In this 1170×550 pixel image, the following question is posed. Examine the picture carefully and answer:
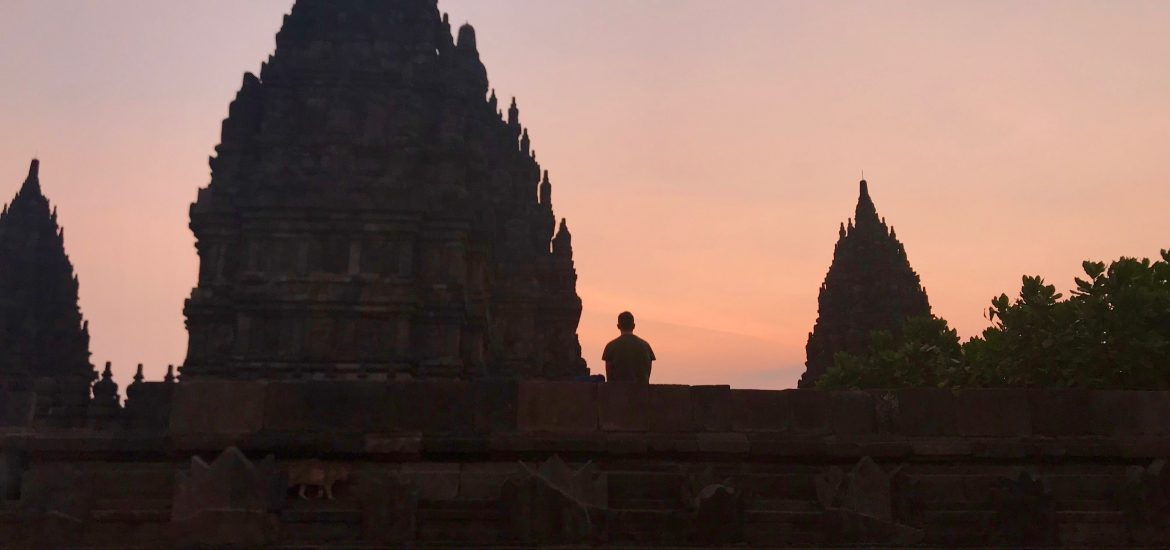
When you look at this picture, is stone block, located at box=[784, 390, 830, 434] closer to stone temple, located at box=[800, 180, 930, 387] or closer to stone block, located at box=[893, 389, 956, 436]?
stone block, located at box=[893, 389, 956, 436]

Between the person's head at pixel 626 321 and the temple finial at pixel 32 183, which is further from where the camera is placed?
the temple finial at pixel 32 183

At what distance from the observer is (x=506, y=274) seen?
4028cm

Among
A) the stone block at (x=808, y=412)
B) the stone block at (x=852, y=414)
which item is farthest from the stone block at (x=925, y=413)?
the stone block at (x=808, y=412)

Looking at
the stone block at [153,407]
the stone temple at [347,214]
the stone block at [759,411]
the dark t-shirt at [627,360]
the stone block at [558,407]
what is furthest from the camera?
the stone temple at [347,214]

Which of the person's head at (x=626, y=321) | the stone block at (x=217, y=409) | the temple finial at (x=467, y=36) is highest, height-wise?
the temple finial at (x=467, y=36)

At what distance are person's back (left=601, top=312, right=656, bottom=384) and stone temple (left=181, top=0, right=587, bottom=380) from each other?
50.6 feet

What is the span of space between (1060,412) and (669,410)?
13.5 feet

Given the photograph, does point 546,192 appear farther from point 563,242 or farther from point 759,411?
point 759,411

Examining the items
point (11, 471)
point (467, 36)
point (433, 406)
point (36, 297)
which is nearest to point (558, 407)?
point (433, 406)

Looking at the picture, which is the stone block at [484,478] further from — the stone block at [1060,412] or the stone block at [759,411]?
the stone block at [1060,412]

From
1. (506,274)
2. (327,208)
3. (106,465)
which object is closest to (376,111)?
(327,208)

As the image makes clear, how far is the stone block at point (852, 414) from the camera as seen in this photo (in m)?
9.70

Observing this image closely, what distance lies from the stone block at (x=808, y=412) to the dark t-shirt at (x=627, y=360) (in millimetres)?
1592

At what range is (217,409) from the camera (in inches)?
359
